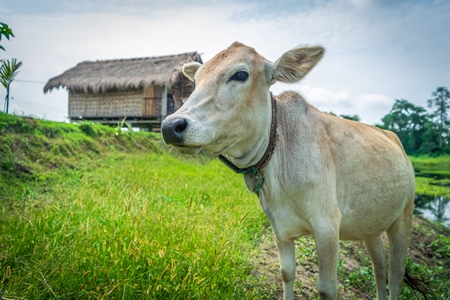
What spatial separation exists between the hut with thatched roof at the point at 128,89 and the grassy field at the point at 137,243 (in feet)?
31.5

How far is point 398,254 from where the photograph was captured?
10.6 ft

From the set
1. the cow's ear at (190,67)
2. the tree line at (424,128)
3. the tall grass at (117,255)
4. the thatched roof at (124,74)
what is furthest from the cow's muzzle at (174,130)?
the tree line at (424,128)

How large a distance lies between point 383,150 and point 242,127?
1.60 meters

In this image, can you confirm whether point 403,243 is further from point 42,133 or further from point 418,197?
point 418,197

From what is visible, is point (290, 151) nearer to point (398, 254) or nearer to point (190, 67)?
point (190, 67)

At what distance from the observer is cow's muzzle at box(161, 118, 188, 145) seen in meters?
1.75

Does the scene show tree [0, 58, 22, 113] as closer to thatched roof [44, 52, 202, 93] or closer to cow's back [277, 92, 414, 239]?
cow's back [277, 92, 414, 239]

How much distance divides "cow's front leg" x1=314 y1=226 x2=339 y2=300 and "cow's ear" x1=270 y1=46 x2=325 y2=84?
3.54ft

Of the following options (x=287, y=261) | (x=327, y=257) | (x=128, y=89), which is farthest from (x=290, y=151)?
(x=128, y=89)

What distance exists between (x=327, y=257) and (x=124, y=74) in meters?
16.6

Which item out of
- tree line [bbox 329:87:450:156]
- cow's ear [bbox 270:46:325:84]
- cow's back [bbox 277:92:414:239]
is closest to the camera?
cow's ear [bbox 270:46:325:84]

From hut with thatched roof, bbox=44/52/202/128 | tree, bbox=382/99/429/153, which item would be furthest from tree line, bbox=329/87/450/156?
hut with thatched roof, bbox=44/52/202/128

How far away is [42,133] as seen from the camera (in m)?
7.32

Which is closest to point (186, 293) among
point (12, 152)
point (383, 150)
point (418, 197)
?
A: point (383, 150)
